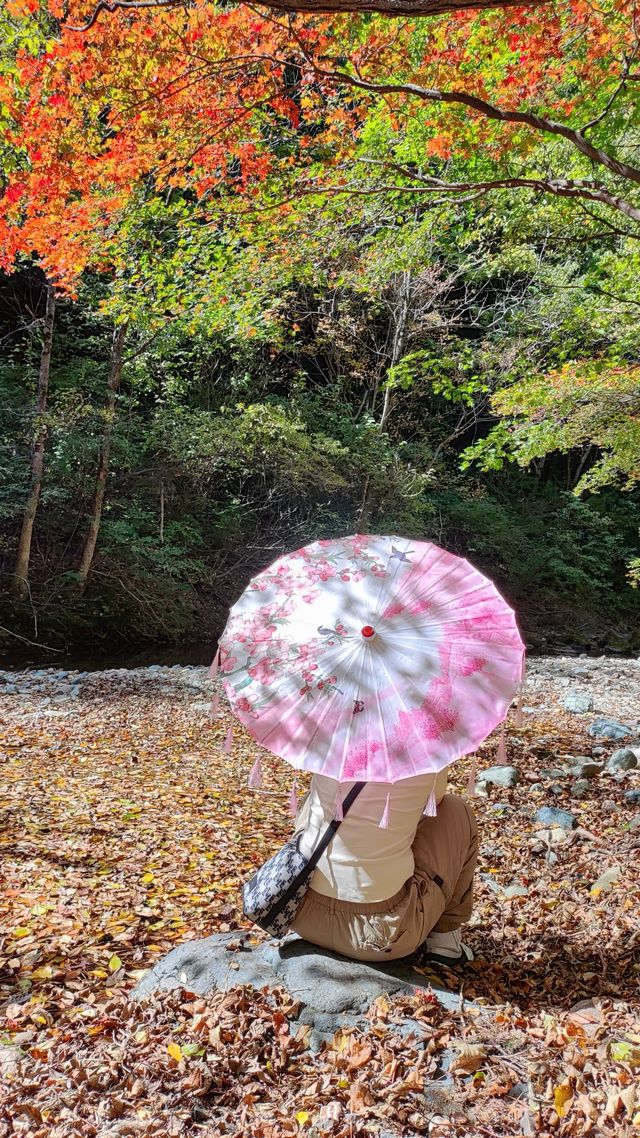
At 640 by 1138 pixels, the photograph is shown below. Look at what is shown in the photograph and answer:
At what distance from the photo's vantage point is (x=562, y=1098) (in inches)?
68.6

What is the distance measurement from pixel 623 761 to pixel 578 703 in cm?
285

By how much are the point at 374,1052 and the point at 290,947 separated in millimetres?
471

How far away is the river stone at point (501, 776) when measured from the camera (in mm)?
4812

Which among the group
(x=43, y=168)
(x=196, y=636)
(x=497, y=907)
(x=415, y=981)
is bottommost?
(x=196, y=636)

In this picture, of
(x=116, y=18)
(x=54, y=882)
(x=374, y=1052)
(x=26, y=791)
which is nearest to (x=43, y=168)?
(x=116, y=18)

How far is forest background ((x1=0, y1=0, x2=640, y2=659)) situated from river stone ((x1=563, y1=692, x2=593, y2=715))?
10.4ft

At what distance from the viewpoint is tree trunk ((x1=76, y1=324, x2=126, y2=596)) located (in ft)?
35.5

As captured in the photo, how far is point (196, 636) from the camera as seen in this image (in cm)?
1255

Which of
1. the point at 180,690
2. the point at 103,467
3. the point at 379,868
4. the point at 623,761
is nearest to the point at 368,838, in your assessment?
the point at 379,868

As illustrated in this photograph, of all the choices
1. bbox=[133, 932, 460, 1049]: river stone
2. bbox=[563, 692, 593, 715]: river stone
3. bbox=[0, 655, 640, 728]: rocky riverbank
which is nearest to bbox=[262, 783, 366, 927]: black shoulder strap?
bbox=[133, 932, 460, 1049]: river stone

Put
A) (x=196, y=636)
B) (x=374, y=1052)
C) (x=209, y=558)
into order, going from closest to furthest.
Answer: (x=374, y=1052) → (x=196, y=636) → (x=209, y=558)

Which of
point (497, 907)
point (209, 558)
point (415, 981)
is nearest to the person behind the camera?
point (415, 981)

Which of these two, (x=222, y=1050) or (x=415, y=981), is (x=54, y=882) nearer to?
(x=222, y=1050)

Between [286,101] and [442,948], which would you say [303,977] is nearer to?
[442,948]
